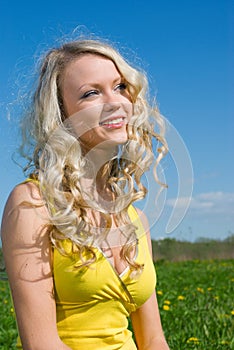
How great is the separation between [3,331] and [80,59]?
123 inches

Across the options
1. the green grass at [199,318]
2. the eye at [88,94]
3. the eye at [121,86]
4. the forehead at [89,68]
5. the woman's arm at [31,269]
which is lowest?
the green grass at [199,318]

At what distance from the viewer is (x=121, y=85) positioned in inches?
89.3

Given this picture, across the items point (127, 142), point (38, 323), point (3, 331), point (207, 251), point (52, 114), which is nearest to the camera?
point (38, 323)

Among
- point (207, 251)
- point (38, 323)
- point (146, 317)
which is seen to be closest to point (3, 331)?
point (146, 317)

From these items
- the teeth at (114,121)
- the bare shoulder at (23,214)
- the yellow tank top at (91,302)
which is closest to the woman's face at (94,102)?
the teeth at (114,121)

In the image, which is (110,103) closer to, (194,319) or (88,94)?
(88,94)

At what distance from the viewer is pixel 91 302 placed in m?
2.07

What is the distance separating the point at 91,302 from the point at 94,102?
69cm

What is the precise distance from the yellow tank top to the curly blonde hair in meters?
0.04

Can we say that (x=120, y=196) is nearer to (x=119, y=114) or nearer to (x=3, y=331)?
(x=119, y=114)

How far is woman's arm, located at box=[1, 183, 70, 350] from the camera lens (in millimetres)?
1979

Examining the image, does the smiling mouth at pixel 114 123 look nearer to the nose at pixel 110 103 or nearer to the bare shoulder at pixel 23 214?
the nose at pixel 110 103

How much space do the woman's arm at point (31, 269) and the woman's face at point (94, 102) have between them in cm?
31

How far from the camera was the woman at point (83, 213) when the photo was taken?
6.60ft
